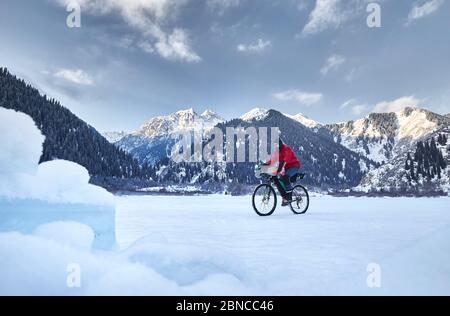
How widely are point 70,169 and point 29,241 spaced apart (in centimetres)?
243

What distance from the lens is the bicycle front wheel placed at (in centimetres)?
1216

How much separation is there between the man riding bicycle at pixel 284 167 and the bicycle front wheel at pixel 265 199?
50 cm

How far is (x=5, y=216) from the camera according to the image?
522cm

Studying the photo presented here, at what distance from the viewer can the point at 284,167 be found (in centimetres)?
1273

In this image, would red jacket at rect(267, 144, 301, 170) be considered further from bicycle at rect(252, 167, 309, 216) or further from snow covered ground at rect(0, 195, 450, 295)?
snow covered ground at rect(0, 195, 450, 295)

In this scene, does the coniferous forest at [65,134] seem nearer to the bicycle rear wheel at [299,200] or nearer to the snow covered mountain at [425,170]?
the snow covered mountain at [425,170]

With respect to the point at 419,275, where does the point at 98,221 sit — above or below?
above

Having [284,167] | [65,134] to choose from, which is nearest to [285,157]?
[284,167]

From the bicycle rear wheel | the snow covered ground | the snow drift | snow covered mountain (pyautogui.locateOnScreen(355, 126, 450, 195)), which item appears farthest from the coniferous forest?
the snow covered ground

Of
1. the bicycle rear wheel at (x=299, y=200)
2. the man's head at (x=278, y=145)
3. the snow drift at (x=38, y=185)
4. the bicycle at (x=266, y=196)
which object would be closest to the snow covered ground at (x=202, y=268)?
the snow drift at (x=38, y=185)

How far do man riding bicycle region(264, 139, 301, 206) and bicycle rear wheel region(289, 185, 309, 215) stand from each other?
0.43 m

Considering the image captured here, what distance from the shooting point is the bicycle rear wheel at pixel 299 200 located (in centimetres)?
1305
